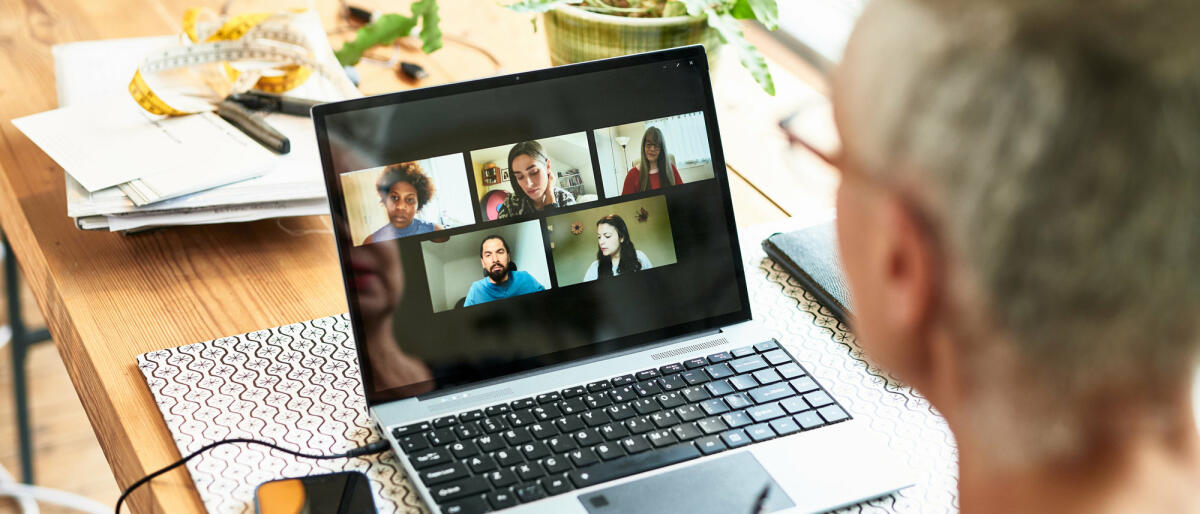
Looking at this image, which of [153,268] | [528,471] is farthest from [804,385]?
[153,268]

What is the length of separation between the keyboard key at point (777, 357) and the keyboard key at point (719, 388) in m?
0.05

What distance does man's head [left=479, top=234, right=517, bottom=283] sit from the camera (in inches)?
30.6

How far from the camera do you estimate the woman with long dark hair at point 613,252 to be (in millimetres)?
801

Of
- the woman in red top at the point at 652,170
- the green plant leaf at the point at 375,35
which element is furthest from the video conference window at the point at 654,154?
the green plant leaf at the point at 375,35

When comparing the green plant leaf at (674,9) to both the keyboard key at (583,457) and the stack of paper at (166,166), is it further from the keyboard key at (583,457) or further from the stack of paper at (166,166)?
the keyboard key at (583,457)

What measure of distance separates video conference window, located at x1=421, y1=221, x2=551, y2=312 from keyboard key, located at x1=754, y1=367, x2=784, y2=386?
0.58 ft

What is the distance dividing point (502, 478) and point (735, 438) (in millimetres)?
168

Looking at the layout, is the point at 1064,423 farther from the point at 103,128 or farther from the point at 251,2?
the point at 251,2

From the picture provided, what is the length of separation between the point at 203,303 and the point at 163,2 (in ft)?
2.47

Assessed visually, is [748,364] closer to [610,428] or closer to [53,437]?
[610,428]

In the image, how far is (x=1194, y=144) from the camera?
342 mm

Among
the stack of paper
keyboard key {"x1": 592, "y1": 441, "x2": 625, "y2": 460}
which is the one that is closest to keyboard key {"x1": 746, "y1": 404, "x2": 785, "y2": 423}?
keyboard key {"x1": 592, "y1": 441, "x2": 625, "y2": 460}

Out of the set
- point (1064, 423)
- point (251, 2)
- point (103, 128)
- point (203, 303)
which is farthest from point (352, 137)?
point (251, 2)

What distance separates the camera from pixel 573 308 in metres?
0.80
